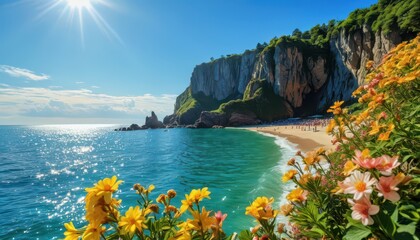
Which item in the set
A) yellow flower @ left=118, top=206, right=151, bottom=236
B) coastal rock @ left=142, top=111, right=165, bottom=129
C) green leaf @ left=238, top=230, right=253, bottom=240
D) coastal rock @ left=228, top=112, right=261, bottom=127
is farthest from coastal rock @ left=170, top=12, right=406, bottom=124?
yellow flower @ left=118, top=206, right=151, bottom=236

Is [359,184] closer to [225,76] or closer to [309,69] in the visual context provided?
[309,69]

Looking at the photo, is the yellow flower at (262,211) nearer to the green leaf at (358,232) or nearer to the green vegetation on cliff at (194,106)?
the green leaf at (358,232)

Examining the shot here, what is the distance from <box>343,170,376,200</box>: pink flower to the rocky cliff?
228ft

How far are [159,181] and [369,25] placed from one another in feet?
246

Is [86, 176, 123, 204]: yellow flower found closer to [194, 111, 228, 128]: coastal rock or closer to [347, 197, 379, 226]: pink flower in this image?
[347, 197, 379, 226]: pink flower

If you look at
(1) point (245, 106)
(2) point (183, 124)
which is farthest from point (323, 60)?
(2) point (183, 124)

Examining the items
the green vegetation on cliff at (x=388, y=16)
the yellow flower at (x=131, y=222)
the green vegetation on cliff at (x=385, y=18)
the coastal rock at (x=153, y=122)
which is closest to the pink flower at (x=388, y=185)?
the yellow flower at (x=131, y=222)

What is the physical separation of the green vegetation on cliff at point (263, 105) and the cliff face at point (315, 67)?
1.03m

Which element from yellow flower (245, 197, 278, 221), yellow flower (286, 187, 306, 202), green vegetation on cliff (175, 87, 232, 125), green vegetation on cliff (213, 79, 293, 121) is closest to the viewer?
yellow flower (245, 197, 278, 221)

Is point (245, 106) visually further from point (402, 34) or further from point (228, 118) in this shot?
point (402, 34)

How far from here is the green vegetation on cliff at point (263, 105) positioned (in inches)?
4240

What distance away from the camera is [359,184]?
5.13ft

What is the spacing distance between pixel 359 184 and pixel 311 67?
110 meters

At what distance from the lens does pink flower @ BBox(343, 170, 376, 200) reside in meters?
1.52
